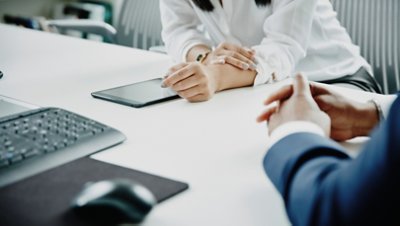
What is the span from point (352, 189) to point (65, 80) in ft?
2.72

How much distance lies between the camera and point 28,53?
141cm

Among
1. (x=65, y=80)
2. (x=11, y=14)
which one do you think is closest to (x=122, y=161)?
(x=65, y=80)

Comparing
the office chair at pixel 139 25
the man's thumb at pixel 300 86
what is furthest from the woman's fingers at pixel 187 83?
the office chair at pixel 139 25

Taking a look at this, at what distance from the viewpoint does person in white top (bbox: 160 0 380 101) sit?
114 centimetres

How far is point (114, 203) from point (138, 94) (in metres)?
0.53

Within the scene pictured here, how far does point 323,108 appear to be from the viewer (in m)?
0.85

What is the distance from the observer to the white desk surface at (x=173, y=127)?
23.4 inches

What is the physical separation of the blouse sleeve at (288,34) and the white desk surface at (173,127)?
0.34 ft

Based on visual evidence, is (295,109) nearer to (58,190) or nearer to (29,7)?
(58,190)

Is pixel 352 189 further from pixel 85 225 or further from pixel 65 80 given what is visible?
pixel 65 80

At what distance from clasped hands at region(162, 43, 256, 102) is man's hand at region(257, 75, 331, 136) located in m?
0.22

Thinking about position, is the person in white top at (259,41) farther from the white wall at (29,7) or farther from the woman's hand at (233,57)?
the white wall at (29,7)

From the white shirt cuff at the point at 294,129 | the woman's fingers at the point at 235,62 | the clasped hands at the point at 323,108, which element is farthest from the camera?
the woman's fingers at the point at 235,62

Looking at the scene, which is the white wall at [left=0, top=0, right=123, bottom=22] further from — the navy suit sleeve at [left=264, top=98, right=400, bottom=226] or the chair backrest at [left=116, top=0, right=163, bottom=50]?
the navy suit sleeve at [left=264, top=98, right=400, bottom=226]
